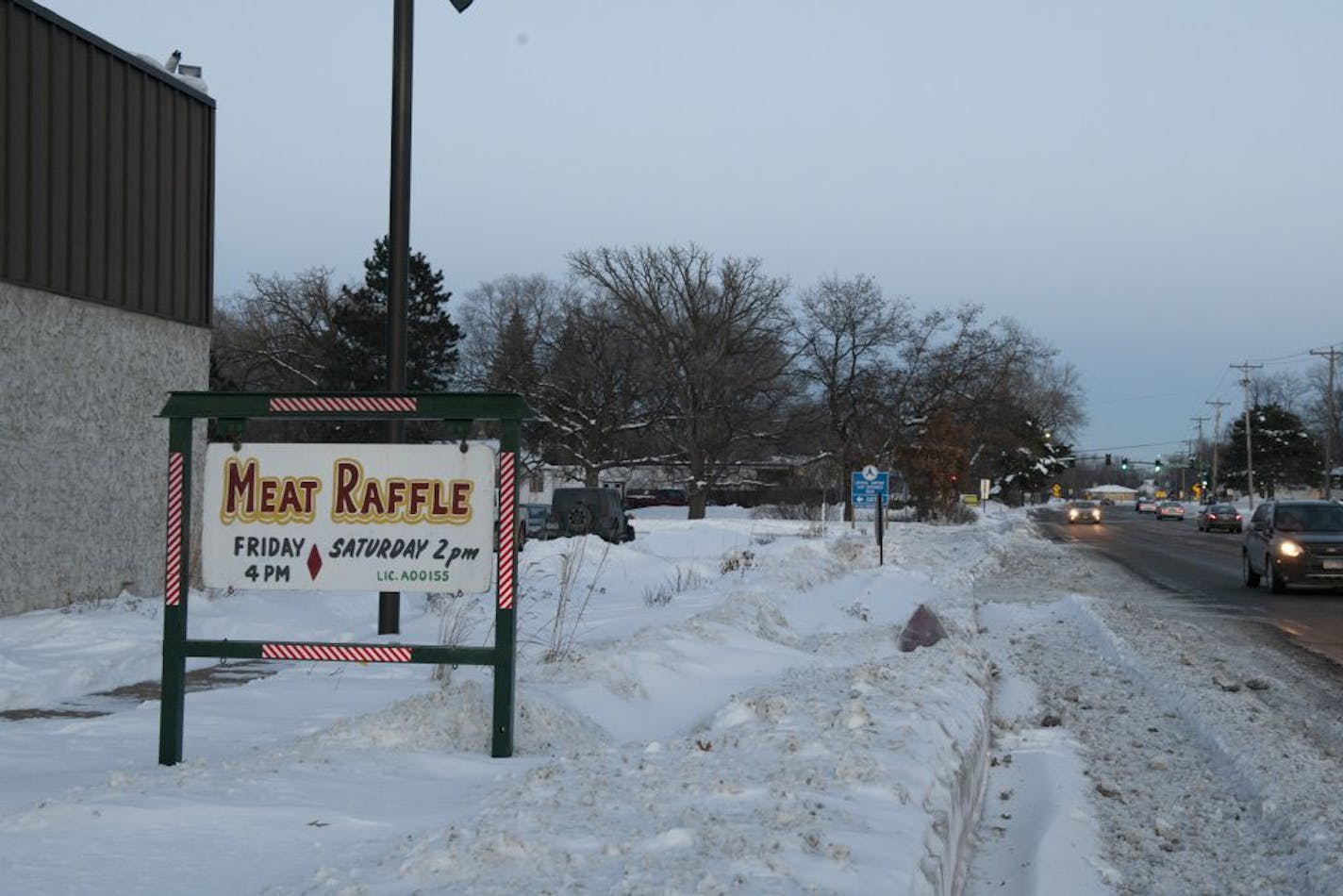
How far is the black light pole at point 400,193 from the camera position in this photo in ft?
37.9

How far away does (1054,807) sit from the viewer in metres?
6.74

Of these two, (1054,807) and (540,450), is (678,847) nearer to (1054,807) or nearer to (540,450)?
(1054,807)

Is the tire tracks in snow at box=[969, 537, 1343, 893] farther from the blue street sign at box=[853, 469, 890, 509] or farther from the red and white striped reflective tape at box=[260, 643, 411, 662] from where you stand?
the blue street sign at box=[853, 469, 890, 509]

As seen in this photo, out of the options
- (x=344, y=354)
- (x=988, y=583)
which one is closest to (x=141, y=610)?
(x=988, y=583)

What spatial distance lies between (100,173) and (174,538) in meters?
10.4

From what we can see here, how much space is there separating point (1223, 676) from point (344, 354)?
46.1 meters

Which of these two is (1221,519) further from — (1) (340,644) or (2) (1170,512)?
(1) (340,644)

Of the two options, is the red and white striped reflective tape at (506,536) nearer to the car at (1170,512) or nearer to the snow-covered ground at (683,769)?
the snow-covered ground at (683,769)

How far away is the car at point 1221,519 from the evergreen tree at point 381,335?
37.8 m

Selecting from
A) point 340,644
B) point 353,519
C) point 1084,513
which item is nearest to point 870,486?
point 353,519

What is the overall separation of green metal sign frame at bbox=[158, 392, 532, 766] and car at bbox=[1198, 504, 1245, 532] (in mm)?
62018

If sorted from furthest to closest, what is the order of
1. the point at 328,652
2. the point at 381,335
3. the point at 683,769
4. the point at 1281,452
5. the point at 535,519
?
1. the point at 1281,452
2. the point at 381,335
3. the point at 535,519
4. the point at 328,652
5. the point at 683,769

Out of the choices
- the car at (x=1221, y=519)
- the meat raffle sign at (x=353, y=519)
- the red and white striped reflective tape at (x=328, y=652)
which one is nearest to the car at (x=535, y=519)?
the meat raffle sign at (x=353, y=519)

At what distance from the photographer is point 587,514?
37.2 metres
